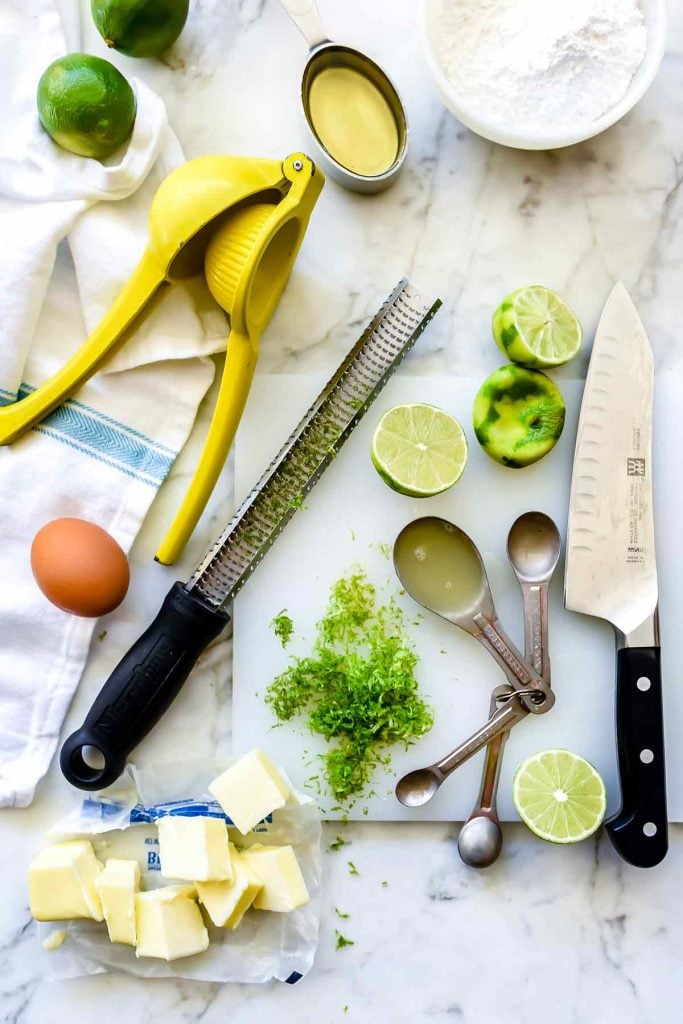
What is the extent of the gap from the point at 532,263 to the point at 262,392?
1.39 feet

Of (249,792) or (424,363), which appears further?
(424,363)

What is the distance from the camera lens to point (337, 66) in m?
1.25

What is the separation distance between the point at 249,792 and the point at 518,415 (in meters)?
0.60

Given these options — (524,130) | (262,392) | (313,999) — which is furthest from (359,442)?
(313,999)

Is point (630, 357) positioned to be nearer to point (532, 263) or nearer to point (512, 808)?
point (532, 263)

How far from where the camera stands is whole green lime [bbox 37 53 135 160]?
117 centimetres

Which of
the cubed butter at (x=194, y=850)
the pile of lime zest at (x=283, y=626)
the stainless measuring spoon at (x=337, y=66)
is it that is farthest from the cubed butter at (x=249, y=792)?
the stainless measuring spoon at (x=337, y=66)

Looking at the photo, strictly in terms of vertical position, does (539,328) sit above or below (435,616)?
above

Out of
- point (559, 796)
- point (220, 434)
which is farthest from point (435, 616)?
point (220, 434)

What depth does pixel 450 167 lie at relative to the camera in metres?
1.33

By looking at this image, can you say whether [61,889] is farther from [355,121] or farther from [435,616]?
[355,121]

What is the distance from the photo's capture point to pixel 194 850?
117 cm

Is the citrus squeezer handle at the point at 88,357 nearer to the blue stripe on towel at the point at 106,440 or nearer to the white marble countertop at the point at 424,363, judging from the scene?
the blue stripe on towel at the point at 106,440

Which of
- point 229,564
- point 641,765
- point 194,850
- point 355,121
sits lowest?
point 194,850
